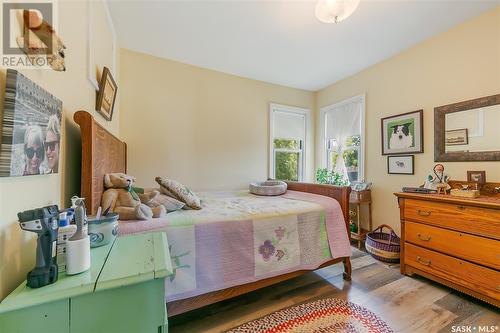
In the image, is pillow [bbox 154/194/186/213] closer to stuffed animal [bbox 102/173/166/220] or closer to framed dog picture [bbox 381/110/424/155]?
stuffed animal [bbox 102/173/166/220]

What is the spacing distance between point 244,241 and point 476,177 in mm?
2281

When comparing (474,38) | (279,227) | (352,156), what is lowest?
(279,227)

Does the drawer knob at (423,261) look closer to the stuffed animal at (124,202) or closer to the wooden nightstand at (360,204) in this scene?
the wooden nightstand at (360,204)

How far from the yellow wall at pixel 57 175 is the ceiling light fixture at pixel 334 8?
1.60m

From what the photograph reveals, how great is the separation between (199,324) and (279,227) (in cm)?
86

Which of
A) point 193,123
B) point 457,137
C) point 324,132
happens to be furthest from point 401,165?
point 193,123

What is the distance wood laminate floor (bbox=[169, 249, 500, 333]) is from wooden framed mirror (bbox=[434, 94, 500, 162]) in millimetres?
1280

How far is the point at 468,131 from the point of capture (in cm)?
203

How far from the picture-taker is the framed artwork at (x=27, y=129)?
626 millimetres

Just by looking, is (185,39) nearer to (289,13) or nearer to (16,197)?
(289,13)

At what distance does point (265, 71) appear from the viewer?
125 inches

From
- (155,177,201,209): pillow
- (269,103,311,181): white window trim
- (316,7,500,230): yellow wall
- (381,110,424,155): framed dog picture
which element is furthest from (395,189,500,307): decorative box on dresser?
(155,177,201,209): pillow

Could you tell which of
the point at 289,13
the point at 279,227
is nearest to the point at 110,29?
the point at 289,13
